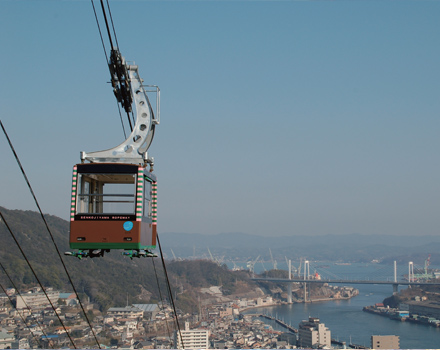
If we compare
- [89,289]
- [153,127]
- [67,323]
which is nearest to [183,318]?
[89,289]

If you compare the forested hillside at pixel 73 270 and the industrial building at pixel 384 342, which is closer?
the industrial building at pixel 384 342

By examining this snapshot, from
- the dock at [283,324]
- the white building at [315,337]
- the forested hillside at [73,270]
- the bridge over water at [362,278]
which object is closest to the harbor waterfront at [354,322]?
the dock at [283,324]

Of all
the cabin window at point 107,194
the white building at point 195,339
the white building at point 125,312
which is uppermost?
the cabin window at point 107,194

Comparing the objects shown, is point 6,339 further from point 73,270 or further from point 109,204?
point 109,204

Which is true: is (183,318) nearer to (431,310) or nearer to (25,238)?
(25,238)

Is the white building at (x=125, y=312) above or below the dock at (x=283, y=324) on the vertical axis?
above

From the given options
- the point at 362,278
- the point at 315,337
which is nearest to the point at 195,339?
the point at 315,337

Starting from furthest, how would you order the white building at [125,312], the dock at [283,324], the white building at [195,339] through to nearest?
the dock at [283,324] < the white building at [125,312] < the white building at [195,339]

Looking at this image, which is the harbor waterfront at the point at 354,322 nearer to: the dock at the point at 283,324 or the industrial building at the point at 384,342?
the dock at the point at 283,324
